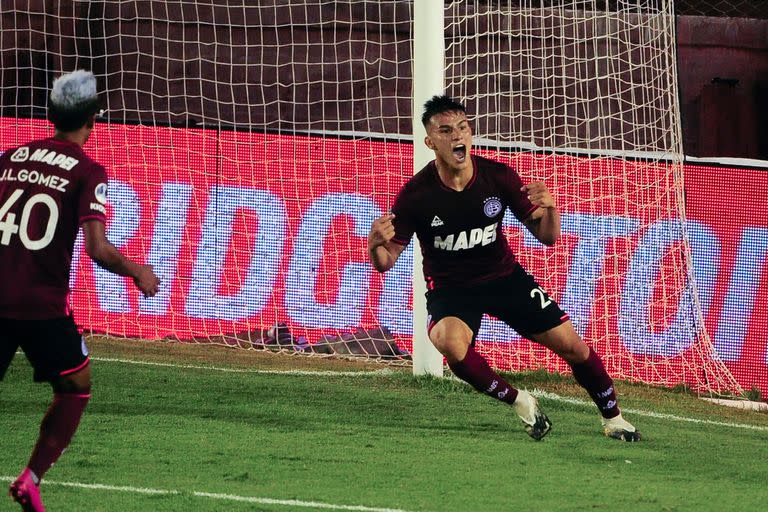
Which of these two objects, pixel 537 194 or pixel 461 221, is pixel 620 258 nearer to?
pixel 461 221

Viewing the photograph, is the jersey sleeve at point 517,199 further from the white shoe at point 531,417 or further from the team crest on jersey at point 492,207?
the white shoe at point 531,417

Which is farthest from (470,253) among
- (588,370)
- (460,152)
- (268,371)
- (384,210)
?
(384,210)

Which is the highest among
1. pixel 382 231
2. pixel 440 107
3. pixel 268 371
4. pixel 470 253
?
pixel 440 107

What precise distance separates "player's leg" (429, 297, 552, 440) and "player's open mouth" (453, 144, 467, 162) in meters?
0.84

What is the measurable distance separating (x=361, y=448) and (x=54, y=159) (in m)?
2.78

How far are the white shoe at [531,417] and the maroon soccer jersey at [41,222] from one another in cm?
320

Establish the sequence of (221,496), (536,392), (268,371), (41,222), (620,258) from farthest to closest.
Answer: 1. (620,258)
2. (268,371)
3. (536,392)
4. (221,496)
5. (41,222)

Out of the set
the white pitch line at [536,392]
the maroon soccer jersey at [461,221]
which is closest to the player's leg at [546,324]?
the maroon soccer jersey at [461,221]

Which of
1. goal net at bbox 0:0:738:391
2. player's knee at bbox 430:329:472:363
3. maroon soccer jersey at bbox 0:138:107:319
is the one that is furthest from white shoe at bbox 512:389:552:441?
goal net at bbox 0:0:738:391

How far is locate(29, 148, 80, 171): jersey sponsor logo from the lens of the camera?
16.8 feet

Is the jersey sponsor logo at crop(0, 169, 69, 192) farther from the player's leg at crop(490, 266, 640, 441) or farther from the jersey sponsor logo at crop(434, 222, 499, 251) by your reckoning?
the player's leg at crop(490, 266, 640, 441)

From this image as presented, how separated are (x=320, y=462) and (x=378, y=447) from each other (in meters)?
0.57

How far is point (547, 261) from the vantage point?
1127cm

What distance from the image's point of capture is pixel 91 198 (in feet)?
16.6
